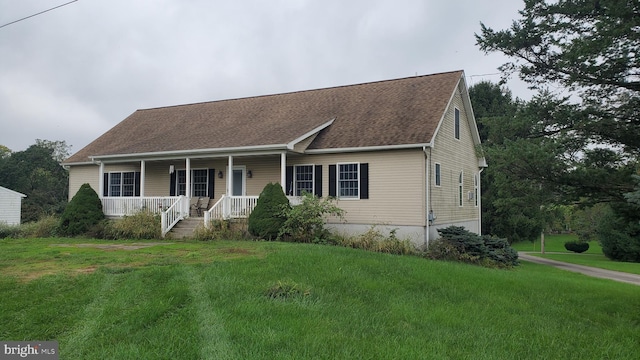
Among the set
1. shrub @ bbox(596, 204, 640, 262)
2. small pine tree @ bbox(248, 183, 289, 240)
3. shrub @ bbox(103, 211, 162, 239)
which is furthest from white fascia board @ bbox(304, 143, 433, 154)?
shrub @ bbox(596, 204, 640, 262)

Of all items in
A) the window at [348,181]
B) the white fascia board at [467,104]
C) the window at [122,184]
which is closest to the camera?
the window at [348,181]

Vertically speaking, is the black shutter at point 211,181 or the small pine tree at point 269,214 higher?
the black shutter at point 211,181

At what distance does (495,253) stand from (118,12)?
549 inches

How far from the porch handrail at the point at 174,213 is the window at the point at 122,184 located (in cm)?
481

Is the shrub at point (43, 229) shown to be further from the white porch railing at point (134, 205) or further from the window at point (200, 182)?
the window at point (200, 182)

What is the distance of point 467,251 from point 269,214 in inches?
272

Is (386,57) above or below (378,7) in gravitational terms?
above

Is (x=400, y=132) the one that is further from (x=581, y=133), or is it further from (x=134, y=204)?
(x=134, y=204)

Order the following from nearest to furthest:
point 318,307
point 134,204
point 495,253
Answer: point 318,307
point 495,253
point 134,204

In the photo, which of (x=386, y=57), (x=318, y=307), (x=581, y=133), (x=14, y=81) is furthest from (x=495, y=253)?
(x=14, y=81)

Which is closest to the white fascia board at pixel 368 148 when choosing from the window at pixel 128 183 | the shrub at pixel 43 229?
the window at pixel 128 183

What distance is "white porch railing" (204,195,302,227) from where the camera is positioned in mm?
16023

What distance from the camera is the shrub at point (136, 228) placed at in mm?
16031

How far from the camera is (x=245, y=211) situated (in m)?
16.1
